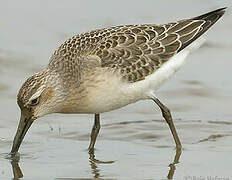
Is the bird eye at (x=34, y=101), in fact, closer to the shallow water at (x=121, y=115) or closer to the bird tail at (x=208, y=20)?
the shallow water at (x=121, y=115)

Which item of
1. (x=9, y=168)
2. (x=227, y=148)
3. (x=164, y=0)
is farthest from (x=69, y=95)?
(x=164, y=0)

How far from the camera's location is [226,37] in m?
15.6

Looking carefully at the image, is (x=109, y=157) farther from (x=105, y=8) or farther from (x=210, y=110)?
(x=105, y=8)

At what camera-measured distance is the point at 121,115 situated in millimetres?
12617

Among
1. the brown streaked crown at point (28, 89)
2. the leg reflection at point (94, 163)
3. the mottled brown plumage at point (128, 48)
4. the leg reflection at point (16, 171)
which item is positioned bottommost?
the leg reflection at point (94, 163)

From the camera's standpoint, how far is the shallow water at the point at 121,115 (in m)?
10.1

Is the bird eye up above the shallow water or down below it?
above

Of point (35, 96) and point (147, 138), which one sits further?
point (147, 138)

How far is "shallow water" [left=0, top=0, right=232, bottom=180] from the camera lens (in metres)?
10.1

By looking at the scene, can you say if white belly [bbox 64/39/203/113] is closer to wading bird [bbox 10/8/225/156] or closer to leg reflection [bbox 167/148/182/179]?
wading bird [bbox 10/8/225/156]

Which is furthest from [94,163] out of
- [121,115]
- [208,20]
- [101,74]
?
[208,20]

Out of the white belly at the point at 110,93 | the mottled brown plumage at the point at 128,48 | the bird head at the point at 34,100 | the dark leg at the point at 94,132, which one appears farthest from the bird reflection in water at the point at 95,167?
the mottled brown plumage at the point at 128,48

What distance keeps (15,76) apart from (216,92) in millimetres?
3397

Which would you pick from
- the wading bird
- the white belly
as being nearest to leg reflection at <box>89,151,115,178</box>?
the wading bird
